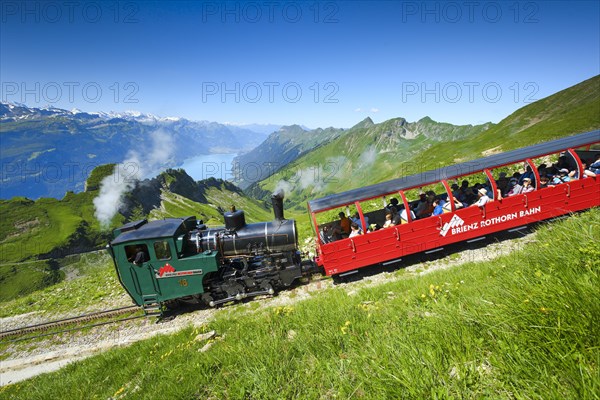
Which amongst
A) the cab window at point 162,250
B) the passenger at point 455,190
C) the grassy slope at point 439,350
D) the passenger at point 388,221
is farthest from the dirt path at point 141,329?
the grassy slope at point 439,350

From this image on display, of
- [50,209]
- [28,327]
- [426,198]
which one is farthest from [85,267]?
[426,198]

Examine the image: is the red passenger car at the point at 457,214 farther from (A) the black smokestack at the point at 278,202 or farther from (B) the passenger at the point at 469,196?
(A) the black smokestack at the point at 278,202

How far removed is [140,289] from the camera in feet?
37.6

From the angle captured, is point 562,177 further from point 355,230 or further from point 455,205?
point 355,230

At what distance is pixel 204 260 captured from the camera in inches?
439

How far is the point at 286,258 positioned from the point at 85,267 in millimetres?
131519

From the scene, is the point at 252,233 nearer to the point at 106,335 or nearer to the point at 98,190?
the point at 106,335

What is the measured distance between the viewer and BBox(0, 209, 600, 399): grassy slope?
7.91ft

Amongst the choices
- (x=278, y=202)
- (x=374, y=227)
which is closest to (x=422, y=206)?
(x=374, y=227)

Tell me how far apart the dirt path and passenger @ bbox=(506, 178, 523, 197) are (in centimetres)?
181

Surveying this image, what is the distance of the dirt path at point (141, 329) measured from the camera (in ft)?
35.2

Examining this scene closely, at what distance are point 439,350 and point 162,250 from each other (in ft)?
35.0

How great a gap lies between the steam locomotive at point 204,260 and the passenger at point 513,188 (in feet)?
29.4

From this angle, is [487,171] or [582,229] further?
[487,171]
